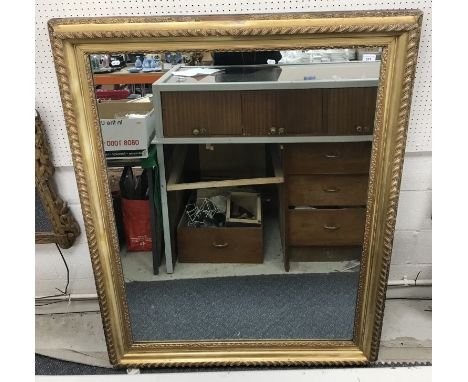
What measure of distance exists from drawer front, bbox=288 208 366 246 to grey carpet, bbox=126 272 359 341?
0.34 feet

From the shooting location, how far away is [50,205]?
1.31 meters

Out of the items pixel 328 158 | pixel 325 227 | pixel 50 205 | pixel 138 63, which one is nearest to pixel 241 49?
pixel 138 63

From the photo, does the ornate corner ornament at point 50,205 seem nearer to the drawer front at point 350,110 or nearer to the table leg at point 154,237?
the table leg at point 154,237

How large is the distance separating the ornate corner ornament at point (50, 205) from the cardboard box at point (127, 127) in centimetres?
20

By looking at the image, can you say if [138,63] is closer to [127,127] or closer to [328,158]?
[127,127]

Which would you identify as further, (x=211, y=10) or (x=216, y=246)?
(x=216, y=246)

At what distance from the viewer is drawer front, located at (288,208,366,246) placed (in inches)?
48.7

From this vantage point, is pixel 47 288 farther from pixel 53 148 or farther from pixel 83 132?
pixel 83 132

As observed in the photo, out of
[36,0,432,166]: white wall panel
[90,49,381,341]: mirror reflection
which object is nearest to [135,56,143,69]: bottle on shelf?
[90,49,381,341]: mirror reflection

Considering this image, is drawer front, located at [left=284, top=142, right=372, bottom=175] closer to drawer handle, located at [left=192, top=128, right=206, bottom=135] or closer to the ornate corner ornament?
drawer handle, located at [left=192, top=128, right=206, bottom=135]

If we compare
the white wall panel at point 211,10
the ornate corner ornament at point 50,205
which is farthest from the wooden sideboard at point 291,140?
the ornate corner ornament at point 50,205

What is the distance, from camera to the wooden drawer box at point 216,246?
1.28m

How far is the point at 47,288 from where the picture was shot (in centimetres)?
150

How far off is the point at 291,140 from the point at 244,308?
50cm
